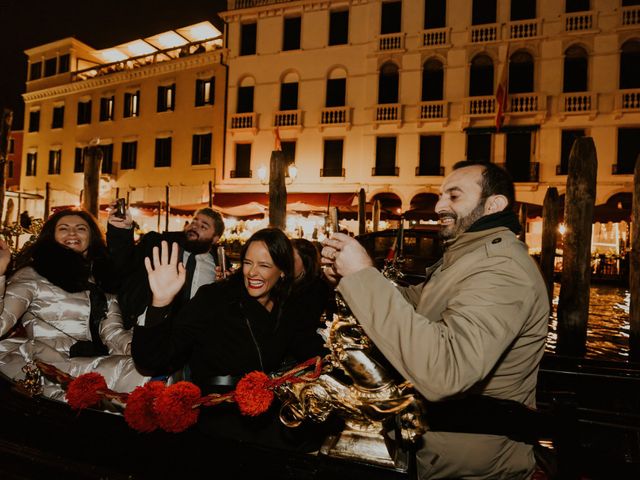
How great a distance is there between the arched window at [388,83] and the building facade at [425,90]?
0.06m

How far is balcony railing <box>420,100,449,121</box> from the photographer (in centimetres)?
1795

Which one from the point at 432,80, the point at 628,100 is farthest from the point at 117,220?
the point at 628,100

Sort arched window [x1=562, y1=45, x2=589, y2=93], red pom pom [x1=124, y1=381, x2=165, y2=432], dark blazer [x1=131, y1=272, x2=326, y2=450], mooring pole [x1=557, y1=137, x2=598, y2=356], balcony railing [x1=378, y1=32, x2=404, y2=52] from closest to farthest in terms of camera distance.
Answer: red pom pom [x1=124, y1=381, x2=165, y2=432], dark blazer [x1=131, y1=272, x2=326, y2=450], mooring pole [x1=557, y1=137, x2=598, y2=356], arched window [x1=562, y1=45, x2=589, y2=93], balcony railing [x1=378, y1=32, x2=404, y2=52]

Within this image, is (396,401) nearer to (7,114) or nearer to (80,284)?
(80,284)

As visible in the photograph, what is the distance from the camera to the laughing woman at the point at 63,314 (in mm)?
2773

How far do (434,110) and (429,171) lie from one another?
8.76ft

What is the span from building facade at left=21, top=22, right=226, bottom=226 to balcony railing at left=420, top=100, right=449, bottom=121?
980cm

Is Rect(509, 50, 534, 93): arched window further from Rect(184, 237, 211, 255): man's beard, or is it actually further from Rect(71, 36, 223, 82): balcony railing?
Rect(184, 237, 211, 255): man's beard

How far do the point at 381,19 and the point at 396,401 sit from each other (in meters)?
20.6

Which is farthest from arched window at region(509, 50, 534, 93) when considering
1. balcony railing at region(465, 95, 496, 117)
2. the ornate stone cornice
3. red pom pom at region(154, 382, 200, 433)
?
red pom pom at region(154, 382, 200, 433)

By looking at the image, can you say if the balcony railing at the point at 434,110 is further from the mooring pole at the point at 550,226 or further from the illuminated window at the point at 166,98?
the illuminated window at the point at 166,98

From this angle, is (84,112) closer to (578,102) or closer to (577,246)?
(578,102)

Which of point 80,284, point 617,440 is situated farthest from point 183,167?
point 617,440

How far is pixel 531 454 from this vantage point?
1.69m
